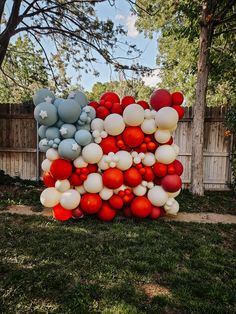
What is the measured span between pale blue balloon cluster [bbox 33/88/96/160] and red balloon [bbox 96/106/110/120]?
0.10 meters

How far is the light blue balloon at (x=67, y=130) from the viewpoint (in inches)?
178

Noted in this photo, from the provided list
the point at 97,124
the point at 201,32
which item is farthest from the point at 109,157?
the point at 201,32

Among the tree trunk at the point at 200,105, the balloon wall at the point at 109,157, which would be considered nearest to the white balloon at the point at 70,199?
the balloon wall at the point at 109,157

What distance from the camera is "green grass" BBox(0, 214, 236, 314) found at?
2402 mm

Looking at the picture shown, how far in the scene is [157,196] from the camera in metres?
4.87

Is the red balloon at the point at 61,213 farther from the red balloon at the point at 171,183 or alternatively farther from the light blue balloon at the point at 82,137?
the red balloon at the point at 171,183

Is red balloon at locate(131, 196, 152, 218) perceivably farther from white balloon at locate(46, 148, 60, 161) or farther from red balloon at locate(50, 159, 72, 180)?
white balloon at locate(46, 148, 60, 161)

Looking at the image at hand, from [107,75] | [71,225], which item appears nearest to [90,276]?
[71,225]

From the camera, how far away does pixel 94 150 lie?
4.65 m

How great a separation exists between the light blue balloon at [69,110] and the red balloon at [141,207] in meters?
1.87

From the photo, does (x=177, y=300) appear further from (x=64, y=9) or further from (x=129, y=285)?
(x=64, y=9)

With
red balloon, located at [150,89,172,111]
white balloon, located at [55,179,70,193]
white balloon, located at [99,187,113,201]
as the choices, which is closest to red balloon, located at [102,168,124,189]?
white balloon, located at [99,187,113,201]

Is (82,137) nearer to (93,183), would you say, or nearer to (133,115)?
(93,183)

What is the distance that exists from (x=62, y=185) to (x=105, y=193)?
792 millimetres
